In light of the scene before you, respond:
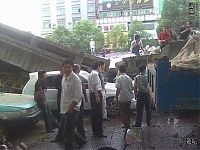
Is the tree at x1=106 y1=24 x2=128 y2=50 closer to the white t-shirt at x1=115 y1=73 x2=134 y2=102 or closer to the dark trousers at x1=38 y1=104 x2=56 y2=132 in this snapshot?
the dark trousers at x1=38 y1=104 x2=56 y2=132

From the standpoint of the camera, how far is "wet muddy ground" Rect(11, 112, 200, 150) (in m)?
7.09

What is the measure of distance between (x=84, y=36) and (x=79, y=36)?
23.5 inches

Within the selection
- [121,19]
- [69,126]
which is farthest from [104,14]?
[69,126]

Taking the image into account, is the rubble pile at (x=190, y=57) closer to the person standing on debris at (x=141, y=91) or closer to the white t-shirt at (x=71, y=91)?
the white t-shirt at (x=71, y=91)

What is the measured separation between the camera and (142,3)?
248 ft

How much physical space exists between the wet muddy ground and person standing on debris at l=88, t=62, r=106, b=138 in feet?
0.88

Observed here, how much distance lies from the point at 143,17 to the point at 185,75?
232 ft

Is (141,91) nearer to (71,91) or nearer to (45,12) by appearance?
(71,91)

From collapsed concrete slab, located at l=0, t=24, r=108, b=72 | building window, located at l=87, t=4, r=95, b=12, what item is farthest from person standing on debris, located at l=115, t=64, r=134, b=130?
building window, located at l=87, t=4, r=95, b=12

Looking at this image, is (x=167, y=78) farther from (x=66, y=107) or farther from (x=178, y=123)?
(x=178, y=123)

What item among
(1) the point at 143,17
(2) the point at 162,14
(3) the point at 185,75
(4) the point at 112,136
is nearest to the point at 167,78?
(3) the point at 185,75

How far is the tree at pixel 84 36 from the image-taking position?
121ft

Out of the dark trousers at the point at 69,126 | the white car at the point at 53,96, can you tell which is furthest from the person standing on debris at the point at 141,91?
the dark trousers at the point at 69,126

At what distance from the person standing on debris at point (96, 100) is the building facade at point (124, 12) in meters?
63.3
